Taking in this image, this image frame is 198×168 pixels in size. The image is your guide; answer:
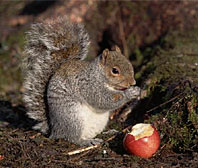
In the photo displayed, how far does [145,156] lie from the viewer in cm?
288

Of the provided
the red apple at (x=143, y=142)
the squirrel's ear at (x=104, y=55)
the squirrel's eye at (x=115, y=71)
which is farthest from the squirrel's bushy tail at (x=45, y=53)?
the red apple at (x=143, y=142)

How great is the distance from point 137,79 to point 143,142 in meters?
1.81

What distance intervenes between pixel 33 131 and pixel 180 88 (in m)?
1.64

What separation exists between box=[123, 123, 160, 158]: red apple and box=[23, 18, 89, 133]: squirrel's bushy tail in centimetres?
110

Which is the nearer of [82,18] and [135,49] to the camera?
[135,49]

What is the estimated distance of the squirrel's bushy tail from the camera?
11.4 ft

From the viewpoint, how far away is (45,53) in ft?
11.5

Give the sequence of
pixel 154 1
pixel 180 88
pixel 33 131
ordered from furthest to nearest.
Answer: pixel 154 1 → pixel 33 131 → pixel 180 88

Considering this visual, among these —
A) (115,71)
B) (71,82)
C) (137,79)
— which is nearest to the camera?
(115,71)

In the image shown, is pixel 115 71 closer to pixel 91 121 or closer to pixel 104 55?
pixel 104 55

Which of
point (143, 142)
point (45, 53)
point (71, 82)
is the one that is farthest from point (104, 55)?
point (143, 142)

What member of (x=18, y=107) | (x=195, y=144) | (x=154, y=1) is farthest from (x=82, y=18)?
(x=195, y=144)

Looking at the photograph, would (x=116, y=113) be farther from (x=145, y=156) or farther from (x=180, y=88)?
(x=145, y=156)

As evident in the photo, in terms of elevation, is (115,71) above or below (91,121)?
above
